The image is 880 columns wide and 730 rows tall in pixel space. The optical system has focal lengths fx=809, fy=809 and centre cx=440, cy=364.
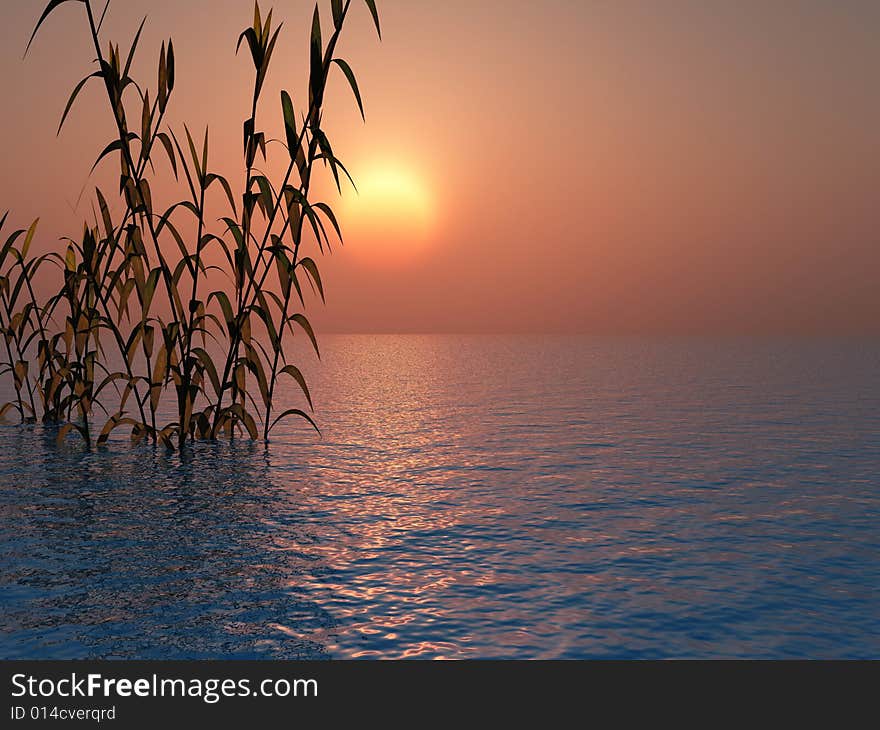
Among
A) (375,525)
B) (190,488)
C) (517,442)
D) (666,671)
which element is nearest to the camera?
(666,671)

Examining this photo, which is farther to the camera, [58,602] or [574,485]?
[574,485]

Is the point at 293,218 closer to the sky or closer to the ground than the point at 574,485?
closer to the sky

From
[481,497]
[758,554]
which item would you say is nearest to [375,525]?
[481,497]

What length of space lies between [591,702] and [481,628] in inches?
37.9

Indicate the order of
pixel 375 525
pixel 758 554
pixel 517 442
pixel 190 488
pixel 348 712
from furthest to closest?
pixel 517 442
pixel 190 488
pixel 375 525
pixel 758 554
pixel 348 712

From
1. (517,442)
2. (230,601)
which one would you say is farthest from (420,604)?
(517,442)

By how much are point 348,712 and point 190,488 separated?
17.2ft

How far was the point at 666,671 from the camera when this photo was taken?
12.8ft

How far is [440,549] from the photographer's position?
20.4ft

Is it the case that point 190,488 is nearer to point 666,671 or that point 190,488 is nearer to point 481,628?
point 481,628

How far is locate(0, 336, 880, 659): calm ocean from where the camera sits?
4324mm

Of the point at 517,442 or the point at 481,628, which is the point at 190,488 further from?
the point at 517,442

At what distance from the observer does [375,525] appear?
697 centimetres

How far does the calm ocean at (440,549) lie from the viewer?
4.32 m
